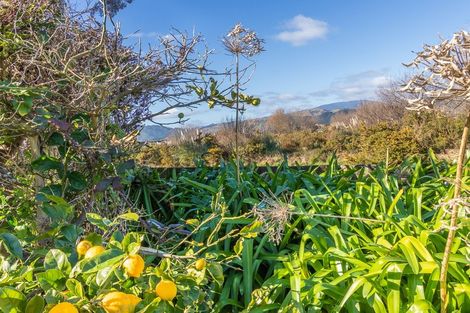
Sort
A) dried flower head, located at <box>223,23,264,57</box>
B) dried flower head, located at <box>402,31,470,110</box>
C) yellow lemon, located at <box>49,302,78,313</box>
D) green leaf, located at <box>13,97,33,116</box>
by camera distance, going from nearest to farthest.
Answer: yellow lemon, located at <box>49,302,78,313</box> → dried flower head, located at <box>402,31,470,110</box> → green leaf, located at <box>13,97,33,116</box> → dried flower head, located at <box>223,23,264,57</box>

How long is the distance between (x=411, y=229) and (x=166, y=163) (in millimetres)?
10339

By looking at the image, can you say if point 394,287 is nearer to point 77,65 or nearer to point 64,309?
point 64,309

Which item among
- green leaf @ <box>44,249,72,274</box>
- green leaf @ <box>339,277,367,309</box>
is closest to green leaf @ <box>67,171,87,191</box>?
green leaf @ <box>44,249,72,274</box>

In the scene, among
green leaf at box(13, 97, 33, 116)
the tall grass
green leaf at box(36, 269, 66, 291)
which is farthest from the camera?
the tall grass

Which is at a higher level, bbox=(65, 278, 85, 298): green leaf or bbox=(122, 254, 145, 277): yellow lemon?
bbox=(122, 254, 145, 277): yellow lemon

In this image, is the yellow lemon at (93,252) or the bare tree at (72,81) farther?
the bare tree at (72,81)

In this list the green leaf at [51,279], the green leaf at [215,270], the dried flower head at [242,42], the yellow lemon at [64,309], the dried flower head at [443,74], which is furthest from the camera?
the dried flower head at [242,42]

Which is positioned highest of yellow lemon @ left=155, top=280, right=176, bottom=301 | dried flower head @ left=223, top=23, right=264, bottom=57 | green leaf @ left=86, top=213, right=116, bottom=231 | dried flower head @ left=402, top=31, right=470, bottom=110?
dried flower head @ left=223, top=23, right=264, bottom=57

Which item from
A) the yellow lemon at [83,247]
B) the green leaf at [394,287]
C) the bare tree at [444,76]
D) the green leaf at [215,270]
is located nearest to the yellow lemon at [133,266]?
the yellow lemon at [83,247]

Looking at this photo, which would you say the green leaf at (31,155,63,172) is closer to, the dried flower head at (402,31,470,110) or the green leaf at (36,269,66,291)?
the green leaf at (36,269,66,291)

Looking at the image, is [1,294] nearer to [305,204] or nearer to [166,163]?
[305,204]

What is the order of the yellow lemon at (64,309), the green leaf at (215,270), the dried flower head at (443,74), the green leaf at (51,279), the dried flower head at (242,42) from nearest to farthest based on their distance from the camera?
the yellow lemon at (64,309), the green leaf at (51,279), the dried flower head at (443,74), the green leaf at (215,270), the dried flower head at (242,42)

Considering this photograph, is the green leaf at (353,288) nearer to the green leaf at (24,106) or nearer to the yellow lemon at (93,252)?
the yellow lemon at (93,252)

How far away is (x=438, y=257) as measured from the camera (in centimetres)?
147
